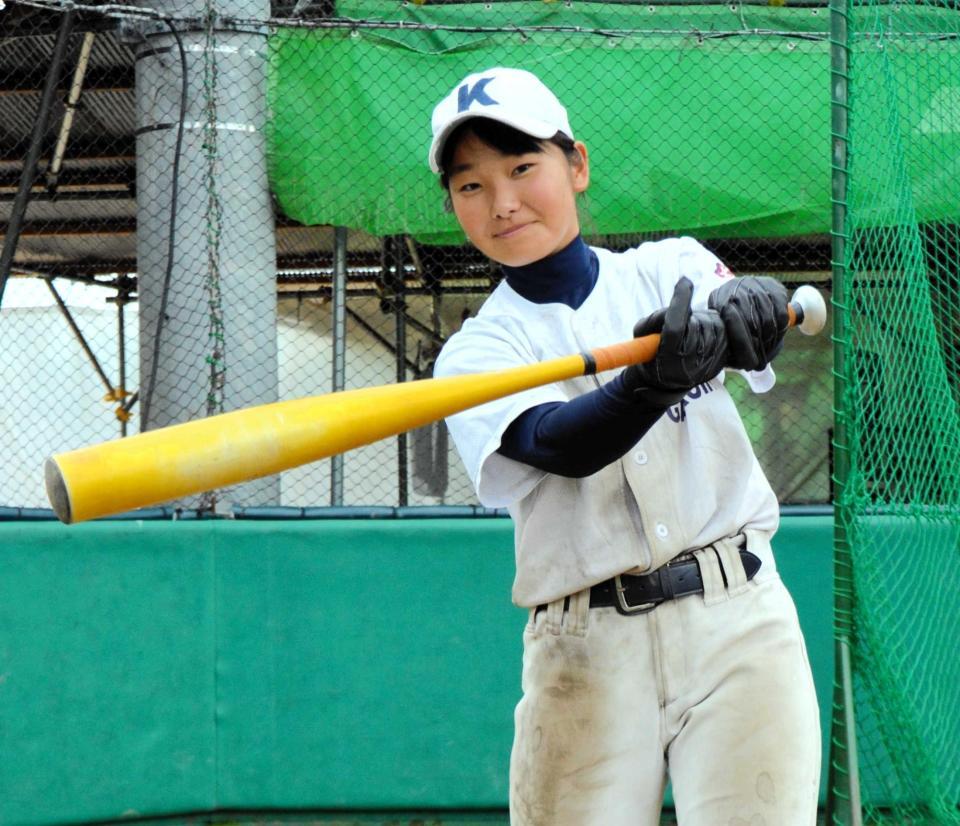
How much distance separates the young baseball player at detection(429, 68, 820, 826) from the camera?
230cm

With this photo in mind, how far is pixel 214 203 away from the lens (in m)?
5.17

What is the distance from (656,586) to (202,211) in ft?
11.6

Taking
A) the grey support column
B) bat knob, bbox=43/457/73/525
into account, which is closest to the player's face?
bat knob, bbox=43/457/73/525

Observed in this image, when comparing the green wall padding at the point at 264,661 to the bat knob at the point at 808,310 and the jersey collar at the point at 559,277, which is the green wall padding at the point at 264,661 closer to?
the jersey collar at the point at 559,277

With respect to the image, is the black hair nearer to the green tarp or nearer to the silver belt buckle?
the silver belt buckle

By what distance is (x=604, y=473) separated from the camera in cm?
239

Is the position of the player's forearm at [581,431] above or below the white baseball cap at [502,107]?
→ below

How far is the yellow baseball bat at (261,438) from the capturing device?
5.76ft

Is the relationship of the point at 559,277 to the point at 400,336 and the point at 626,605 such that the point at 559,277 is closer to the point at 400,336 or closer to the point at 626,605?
the point at 626,605

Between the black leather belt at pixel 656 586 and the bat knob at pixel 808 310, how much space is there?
0.47 meters

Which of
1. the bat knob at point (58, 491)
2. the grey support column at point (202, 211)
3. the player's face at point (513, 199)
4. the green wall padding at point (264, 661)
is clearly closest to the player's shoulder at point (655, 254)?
the player's face at point (513, 199)

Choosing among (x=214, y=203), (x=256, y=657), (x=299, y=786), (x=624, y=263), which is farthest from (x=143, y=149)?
(x=624, y=263)

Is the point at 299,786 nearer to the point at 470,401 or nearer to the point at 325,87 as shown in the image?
the point at 325,87

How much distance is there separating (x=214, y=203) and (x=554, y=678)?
3244 mm
